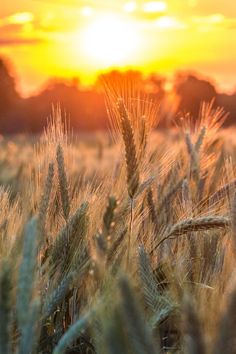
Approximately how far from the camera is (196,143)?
2.74 meters

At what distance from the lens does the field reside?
1.25 m

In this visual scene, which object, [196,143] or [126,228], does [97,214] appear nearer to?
[126,228]

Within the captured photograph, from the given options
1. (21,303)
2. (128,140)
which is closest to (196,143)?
(128,140)

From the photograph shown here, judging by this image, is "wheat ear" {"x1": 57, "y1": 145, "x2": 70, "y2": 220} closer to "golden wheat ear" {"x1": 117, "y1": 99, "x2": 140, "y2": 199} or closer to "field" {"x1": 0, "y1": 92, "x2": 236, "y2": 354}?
"field" {"x1": 0, "y1": 92, "x2": 236, "y2": 354}

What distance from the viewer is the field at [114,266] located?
125 cm

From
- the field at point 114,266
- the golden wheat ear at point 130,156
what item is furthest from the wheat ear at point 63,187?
the golden wheat ear at point 130,156

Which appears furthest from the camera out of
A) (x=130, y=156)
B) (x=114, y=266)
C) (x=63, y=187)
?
(x=63, y=187)

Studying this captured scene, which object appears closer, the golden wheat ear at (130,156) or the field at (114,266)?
the field at (114,266)

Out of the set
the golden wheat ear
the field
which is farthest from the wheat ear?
the golden wheat ear

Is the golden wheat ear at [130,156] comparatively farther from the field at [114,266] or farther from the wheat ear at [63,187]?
the wheat ear at [63,187]

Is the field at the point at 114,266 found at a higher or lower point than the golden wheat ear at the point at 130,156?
lower

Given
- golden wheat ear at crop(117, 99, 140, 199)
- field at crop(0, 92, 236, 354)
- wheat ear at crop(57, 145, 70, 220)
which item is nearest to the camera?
field at crop(0, 92, 236, 354)

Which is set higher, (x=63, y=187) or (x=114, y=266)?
(x=63, y=187)

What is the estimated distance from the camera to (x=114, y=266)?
1.63 meters
